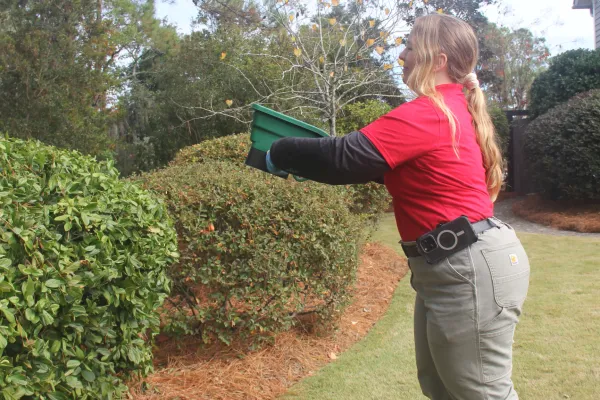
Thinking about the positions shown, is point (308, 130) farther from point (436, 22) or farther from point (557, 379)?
point (557, 379)

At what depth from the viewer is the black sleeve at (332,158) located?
1.92 meters

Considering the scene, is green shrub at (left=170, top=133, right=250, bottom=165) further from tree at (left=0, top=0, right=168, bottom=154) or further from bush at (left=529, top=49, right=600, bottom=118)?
bush at (left=529, top=49, right=600, bottom=118)

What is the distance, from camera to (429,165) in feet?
6.44

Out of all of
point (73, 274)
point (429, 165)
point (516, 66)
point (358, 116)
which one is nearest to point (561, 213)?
point (358, 116)

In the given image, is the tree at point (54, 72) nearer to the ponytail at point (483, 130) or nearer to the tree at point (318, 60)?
the tree at point (318, 60)

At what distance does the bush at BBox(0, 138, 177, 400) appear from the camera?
7.05 ft

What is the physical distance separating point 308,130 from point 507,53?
26283mm

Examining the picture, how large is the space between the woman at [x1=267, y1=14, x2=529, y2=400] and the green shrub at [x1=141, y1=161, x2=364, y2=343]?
6.25 feet

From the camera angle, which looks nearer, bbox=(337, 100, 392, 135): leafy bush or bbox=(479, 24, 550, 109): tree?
bbox=(337, 100, 392, 135): leafy bush

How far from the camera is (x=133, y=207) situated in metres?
2.75

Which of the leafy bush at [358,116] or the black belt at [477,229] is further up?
the leafy bush at [358,116]

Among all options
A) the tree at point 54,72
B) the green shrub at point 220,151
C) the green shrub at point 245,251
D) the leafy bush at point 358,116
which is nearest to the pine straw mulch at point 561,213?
the leafy bush at point 358,116

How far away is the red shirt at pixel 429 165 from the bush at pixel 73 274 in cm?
130

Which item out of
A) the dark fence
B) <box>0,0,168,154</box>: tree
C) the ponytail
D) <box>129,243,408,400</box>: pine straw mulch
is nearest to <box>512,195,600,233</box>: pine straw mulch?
the dark fence
